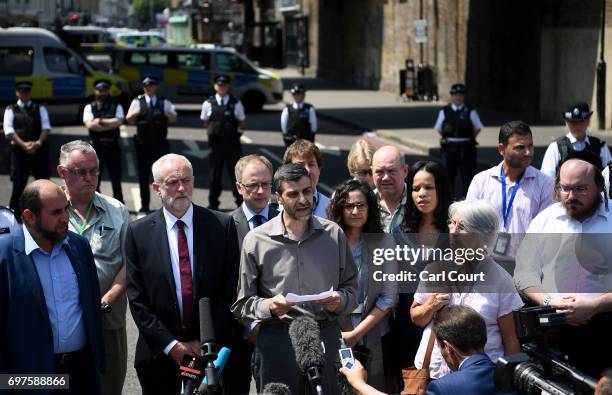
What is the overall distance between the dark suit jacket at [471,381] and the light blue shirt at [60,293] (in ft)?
6.85

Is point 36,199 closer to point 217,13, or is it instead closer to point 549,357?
point 549,357

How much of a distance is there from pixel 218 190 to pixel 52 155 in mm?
8322

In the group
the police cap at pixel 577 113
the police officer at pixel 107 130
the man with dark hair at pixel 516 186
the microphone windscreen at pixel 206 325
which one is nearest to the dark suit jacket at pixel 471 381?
the microphone windscreen at pixel 206 325

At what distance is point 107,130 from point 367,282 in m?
9.90

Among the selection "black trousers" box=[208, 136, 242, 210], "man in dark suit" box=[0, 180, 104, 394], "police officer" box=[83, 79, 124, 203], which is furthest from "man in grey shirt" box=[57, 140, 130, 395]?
"black trousers" box=[208, 136, 242, 210]

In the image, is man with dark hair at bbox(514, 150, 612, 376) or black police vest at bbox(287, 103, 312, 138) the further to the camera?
black police vest at bbox(287, 103, 312, 138)

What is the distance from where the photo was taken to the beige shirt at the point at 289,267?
6.11 m

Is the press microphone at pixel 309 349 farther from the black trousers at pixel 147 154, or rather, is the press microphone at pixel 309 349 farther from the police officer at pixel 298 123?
the police officer at pixel 298 123

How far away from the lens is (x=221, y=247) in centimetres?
652

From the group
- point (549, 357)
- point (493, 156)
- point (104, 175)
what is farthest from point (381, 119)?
point (549, 357)

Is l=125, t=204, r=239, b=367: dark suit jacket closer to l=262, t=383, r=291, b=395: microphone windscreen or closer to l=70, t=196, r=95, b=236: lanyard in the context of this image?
l=70, t=196, r=95, b=236: lanyard

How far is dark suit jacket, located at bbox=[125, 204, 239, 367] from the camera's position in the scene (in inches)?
251

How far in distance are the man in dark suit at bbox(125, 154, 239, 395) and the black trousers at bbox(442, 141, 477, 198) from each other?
9878mm

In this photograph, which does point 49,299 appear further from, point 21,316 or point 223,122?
point 223,122
